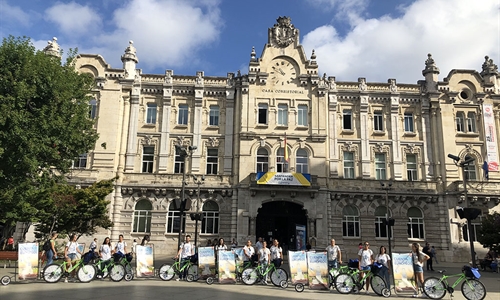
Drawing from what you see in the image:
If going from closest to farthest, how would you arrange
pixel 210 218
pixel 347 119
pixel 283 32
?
pixel 210 218
pixel 347 119
pixel 283 32

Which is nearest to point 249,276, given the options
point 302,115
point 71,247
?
point 71,247

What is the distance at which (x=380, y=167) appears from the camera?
34344 millimetres

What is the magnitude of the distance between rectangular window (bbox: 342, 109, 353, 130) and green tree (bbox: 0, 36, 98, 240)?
22401 mm

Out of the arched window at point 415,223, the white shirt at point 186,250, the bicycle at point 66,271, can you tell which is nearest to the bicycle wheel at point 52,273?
the bicycle at point 66,271

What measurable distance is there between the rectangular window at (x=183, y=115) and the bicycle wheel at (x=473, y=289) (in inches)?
1039

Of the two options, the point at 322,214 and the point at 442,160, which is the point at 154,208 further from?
the point at 442,160

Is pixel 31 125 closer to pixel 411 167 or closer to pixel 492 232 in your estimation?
pixel 411 167

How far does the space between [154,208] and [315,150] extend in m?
14.8

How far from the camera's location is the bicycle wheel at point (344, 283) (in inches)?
570

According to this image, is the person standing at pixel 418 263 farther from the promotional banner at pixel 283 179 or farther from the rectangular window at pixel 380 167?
the rectangular window at pixel 380 167

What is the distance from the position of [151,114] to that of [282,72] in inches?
501

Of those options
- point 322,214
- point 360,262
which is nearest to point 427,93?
point 322,214

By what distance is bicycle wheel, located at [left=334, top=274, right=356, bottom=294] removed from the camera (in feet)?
47.5

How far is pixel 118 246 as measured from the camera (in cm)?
1722
